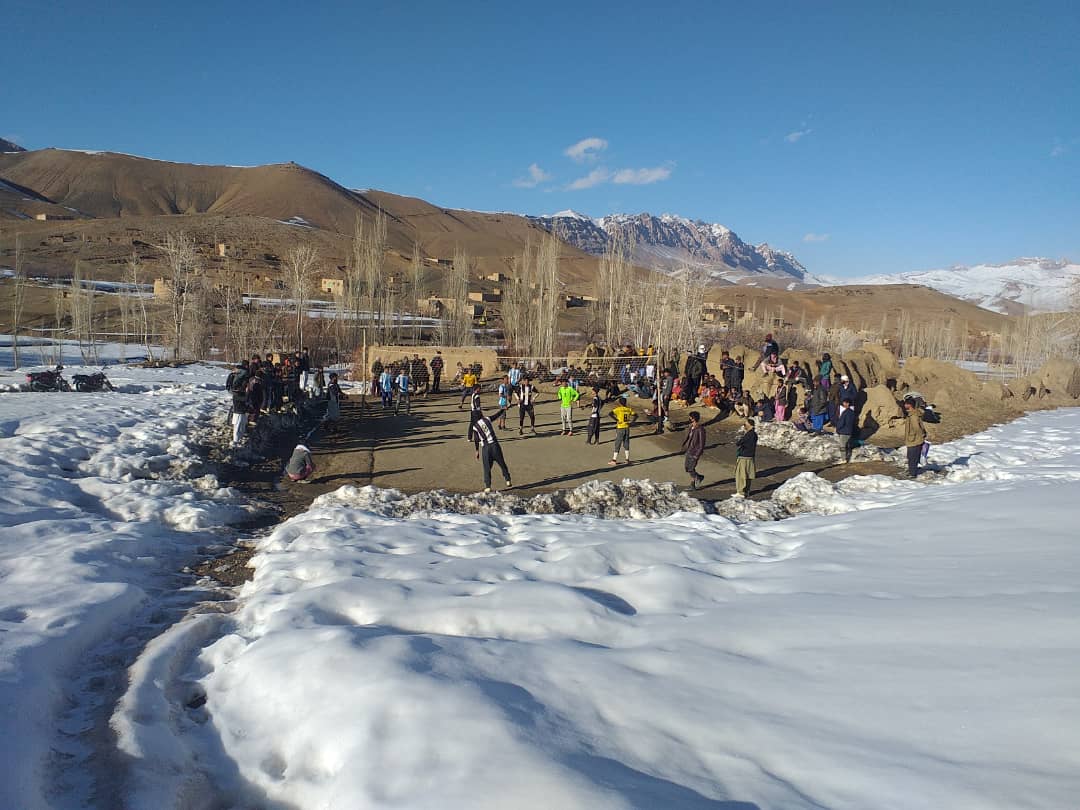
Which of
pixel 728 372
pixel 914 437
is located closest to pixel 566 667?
pixel 914 437

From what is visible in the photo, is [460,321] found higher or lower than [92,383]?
higher

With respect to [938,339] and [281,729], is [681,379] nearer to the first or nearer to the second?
[281,729]

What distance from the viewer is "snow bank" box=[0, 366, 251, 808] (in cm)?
344

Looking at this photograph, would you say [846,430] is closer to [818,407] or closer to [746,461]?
[818,407]

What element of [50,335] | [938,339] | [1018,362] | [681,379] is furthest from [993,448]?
[938,339]

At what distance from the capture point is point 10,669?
3604mm

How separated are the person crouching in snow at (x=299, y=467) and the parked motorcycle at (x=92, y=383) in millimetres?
10539

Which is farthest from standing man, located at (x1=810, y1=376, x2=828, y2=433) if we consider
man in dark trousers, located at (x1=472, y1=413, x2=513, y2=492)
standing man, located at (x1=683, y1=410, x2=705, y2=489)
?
man in dark trousers, located at (x1=472, y1=413, x2=513, y2=492)

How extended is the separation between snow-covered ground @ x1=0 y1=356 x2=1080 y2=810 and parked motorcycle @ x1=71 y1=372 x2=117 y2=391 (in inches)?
471

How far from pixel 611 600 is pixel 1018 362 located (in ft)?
149

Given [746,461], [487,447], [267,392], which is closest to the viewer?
[487,447]

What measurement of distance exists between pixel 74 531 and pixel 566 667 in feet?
19.2

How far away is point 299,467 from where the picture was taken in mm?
10289

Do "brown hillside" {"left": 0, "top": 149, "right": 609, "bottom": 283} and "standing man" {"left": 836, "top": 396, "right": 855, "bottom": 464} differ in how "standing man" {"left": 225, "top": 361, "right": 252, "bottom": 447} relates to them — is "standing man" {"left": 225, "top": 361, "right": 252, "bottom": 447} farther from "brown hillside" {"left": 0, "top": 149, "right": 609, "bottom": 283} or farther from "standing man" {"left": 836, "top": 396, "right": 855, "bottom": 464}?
"brown hillside" {"left": 0, "top": 149, "right": 609, "bottom": 283}
